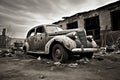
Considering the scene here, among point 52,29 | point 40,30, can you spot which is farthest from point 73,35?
point 40,30

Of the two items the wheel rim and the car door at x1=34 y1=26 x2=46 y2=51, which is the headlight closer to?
the wheel rim

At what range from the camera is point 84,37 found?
430 centimetres

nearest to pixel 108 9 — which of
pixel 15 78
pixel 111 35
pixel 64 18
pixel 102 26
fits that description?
pixel 102 26

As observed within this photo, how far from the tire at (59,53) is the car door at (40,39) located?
0.91 meters

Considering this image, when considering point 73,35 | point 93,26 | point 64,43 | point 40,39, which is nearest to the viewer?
point 64,43

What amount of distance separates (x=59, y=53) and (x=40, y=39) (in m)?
1.67

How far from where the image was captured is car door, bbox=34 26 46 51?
5.11 m

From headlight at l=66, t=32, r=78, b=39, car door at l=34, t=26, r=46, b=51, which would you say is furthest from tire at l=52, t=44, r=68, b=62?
car door at l=34, t=26, r=46, b=51

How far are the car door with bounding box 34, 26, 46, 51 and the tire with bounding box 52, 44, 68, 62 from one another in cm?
91

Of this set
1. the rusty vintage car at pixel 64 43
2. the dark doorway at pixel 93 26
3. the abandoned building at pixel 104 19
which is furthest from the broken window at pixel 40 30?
the dark doorway at pixel 93 26

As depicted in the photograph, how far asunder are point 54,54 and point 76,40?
1118mm

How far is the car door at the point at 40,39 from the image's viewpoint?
5108mm

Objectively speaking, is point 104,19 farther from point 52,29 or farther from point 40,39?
point 40,39

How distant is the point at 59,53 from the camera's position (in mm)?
4113
